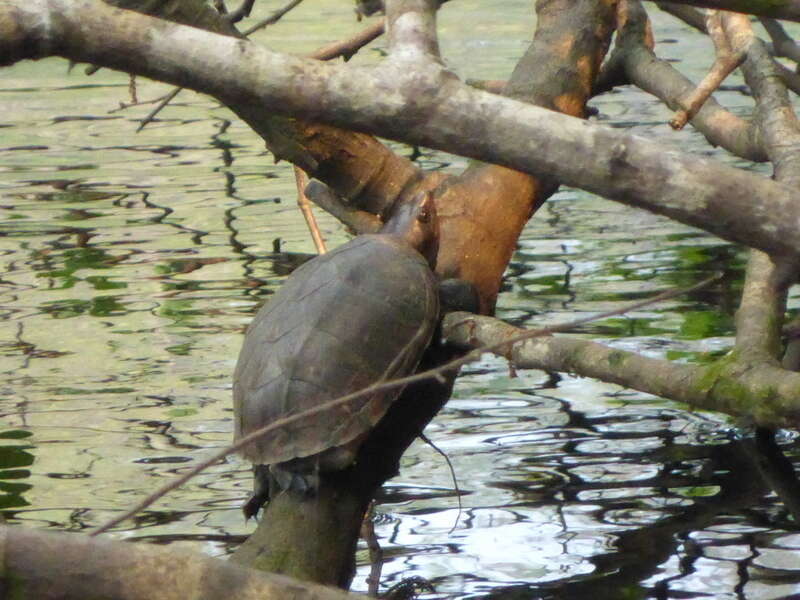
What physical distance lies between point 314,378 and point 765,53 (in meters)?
1.62

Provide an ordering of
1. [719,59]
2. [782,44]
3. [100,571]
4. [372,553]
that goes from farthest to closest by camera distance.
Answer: [782,44], [719,59], [372,553], [100,571]

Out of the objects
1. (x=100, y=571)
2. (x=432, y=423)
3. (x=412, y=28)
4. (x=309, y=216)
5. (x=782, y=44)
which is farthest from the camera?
(x=782, y=44)

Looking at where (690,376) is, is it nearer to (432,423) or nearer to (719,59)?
(719,59)

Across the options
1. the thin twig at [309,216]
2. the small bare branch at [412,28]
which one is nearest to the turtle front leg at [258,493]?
the thin twig at [309,216]

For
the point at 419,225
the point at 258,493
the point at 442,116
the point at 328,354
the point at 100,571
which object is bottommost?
the point at 258,493

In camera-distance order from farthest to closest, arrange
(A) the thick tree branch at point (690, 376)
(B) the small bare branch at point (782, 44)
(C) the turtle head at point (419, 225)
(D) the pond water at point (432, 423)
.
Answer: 1. (B) the small bare branch at point (782, 44)
2. (C) the turtle head at point (419, 225)
3. (D) the pond water at point (432, 423)
4. (A) the thick tree branch at point (690, 376)

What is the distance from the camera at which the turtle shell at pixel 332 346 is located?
8.76ft

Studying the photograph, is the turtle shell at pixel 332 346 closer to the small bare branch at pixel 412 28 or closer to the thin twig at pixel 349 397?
the small bare branch at pixel 412 28

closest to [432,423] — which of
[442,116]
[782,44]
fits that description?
[782,44]

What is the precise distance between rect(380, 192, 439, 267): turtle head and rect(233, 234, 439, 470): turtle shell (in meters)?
0.17

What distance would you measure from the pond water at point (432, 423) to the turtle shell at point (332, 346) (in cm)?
25

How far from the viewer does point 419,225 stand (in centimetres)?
331

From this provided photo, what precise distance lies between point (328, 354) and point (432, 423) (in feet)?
2.06

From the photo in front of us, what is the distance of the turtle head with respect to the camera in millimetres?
3299
